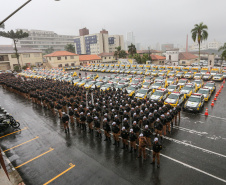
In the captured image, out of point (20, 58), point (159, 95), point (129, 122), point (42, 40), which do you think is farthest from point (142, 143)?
point (42, 40)

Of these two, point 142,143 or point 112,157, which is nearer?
point 142,143

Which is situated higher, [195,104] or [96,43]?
[96,43]

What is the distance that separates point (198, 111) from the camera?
48.2 ft

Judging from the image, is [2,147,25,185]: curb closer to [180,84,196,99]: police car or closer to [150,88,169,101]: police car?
[150,88,169,101]: police car

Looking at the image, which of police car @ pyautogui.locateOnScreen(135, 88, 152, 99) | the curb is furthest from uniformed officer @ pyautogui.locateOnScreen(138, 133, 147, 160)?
police car @ pyautogui.locateOnScreen(135, 88, 152, 99)

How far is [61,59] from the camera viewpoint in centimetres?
6062

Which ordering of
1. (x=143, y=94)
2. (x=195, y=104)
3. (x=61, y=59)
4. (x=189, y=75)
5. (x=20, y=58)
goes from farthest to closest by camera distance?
(x=20, y=58) → (x=61, y=59) → (x=189, y=75) → (x=143, y=94) → (x=195, y=104)

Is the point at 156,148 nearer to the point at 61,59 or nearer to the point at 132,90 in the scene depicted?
the point at 132,90

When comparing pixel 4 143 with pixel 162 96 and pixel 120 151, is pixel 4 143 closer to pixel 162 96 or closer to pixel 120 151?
pixel 120 151

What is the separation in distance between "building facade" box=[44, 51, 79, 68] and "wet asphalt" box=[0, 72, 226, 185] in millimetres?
50105

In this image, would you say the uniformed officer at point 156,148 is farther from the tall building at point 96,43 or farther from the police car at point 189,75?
the tall building at point 96,43

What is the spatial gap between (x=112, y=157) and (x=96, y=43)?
11325cm

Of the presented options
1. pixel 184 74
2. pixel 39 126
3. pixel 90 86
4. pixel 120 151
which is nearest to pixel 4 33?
pixel 90 86

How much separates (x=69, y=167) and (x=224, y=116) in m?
13.7
